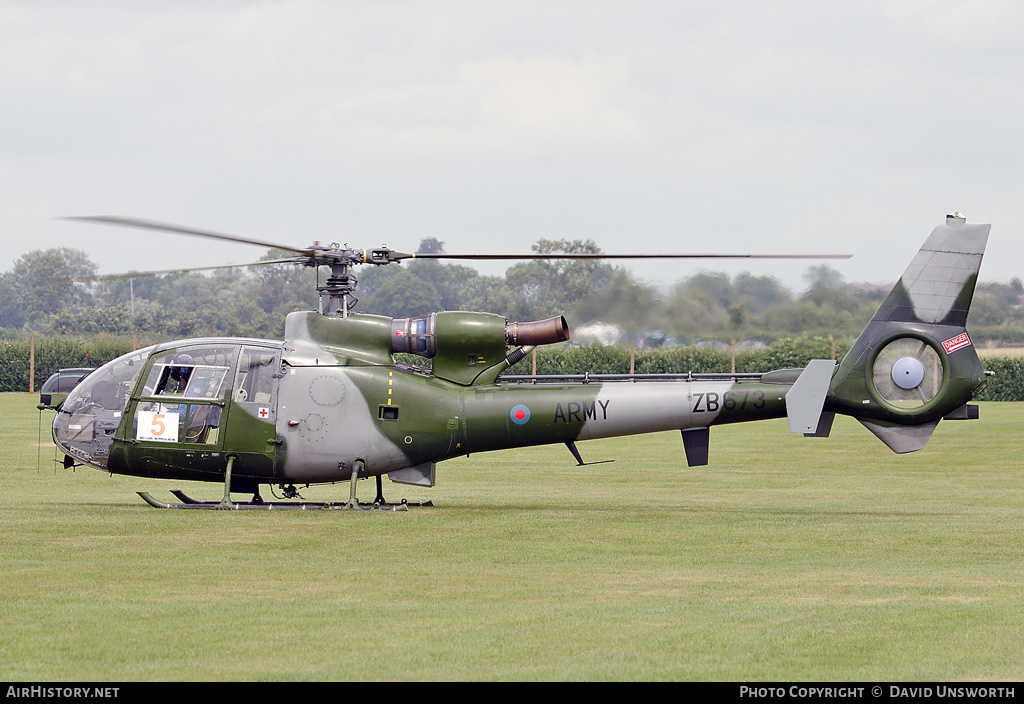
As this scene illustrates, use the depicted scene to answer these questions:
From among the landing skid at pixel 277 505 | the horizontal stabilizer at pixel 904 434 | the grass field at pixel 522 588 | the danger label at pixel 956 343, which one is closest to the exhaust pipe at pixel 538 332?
the grass field at pixel 522 588

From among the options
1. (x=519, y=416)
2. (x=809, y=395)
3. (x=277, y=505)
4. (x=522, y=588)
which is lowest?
(x=277, y=505)

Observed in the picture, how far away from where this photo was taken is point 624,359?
1618 inches

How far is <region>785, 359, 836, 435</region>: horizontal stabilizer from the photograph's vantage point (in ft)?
61.4

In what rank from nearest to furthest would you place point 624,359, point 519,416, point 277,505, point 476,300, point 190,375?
point 190,375 → point 277,505 → point 519,416 → point 624,359 → point 476,300

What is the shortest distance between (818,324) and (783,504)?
775 cm

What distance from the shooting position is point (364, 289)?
10575 centimetres

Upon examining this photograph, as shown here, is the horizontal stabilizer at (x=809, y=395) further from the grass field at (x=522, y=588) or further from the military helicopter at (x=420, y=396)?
the grass field at (x=522, y=588)

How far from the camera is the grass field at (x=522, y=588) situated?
9.52 m

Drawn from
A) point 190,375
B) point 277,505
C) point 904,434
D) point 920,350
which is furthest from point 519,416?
Answer: point 920,350

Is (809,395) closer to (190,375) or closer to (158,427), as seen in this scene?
(190,375)

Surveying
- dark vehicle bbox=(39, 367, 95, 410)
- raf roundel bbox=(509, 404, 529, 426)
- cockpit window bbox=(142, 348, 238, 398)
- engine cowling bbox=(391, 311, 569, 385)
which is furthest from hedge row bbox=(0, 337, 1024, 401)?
dark vehicle bbox=(39, 367, 95, 410)

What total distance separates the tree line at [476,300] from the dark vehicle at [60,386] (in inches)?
78.7

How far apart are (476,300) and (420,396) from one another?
49800 millimetres
